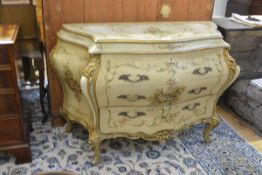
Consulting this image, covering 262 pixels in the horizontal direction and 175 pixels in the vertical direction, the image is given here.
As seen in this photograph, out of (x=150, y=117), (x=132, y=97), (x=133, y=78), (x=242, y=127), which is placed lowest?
(x=242, y=127)

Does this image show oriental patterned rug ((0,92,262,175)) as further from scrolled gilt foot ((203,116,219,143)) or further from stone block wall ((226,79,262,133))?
stone block wall ((226,79,262,133))

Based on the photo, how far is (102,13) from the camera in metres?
1.84

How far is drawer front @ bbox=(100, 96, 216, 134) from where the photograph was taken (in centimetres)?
165

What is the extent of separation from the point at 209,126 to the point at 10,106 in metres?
1.28

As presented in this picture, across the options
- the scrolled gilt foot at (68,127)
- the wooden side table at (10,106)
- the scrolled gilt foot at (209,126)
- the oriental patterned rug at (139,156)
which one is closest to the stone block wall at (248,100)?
the oriental patterned rug at (139,156)

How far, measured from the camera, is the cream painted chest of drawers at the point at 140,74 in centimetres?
151

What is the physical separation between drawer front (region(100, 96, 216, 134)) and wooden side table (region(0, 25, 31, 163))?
0.47m

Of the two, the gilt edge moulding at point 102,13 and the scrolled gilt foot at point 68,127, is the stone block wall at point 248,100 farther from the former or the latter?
the scrolled gilt foot at point 68,127

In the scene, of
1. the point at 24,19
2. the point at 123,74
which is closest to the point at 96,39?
the point at 123,74

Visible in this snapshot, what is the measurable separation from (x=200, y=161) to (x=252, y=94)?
781 mm

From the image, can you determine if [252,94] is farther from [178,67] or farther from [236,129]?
[178,67]

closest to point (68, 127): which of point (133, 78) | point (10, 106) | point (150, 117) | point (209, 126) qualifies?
point (10, 106)

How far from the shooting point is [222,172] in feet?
5.77

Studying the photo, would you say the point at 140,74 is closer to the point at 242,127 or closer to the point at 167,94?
the point at 167,94
